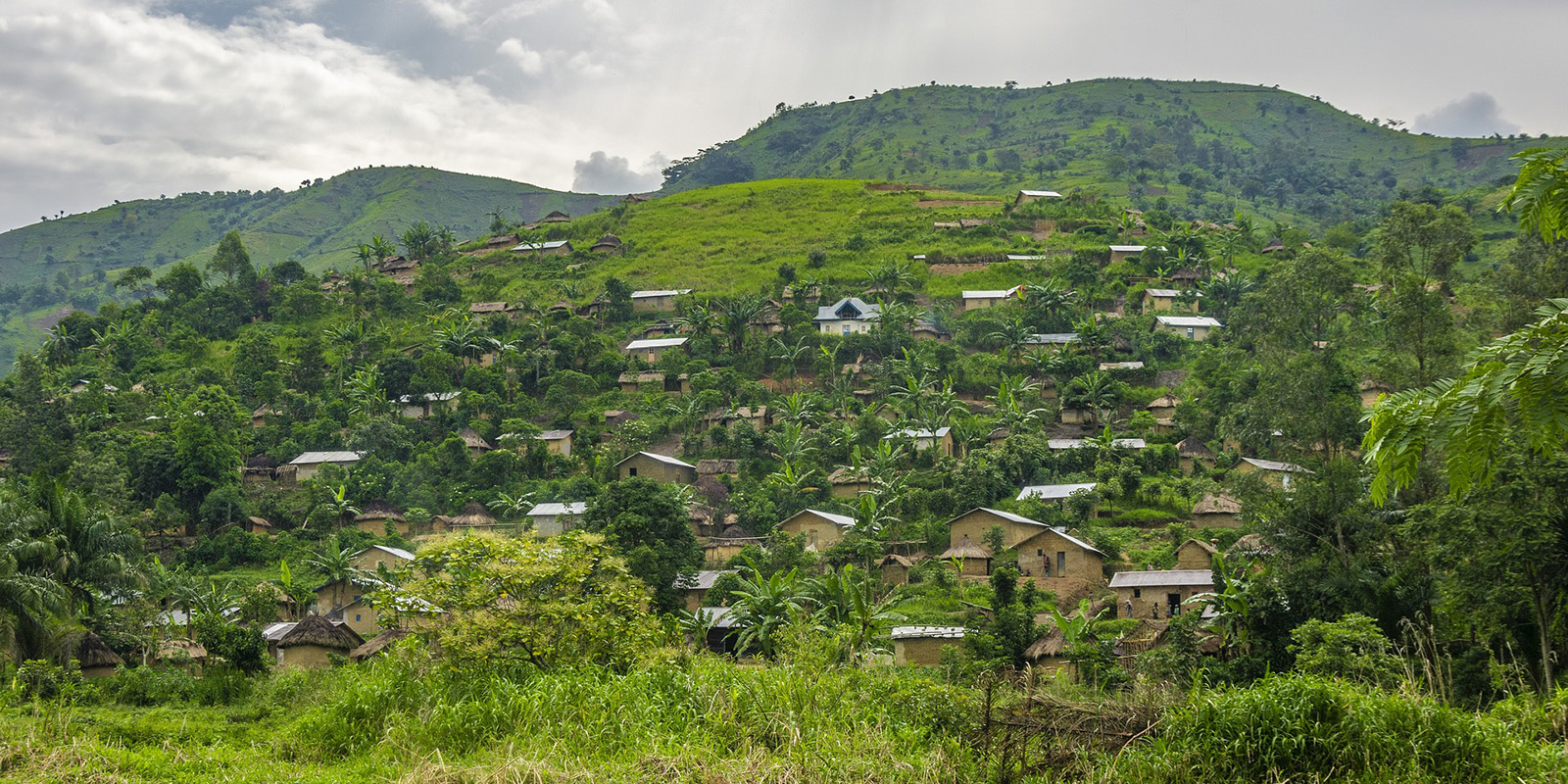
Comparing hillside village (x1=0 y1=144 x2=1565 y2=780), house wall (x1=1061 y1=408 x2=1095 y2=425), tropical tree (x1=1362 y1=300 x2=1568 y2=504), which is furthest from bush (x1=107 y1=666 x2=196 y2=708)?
house wall (x1=1061 y1=408 x2=1095 y2=425)

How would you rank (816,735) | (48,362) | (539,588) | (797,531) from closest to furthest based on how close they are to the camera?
(816,735) → (539,588) → (797,531) → (48,362)

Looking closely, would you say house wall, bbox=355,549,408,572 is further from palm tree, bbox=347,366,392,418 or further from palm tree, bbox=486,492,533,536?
palm tree, bbox=347,366,392,418

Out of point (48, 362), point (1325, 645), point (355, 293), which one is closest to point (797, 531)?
point (1325, 645)

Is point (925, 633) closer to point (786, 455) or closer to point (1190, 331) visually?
point (786, 455)

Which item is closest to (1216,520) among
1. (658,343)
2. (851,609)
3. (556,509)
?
(851,609)

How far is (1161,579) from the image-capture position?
35688 millimetres

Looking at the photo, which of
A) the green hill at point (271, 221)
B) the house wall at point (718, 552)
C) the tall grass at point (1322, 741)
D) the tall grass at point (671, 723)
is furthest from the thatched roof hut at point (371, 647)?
the green hill at point (271, 221)

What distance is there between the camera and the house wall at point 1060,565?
3800 centimetres

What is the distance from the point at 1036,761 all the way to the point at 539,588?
40.4 feet

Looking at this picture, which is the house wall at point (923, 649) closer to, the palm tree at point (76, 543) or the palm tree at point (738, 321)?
the palm tree at point (76, 543)

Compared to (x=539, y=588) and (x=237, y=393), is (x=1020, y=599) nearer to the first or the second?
(x=539, y=588)

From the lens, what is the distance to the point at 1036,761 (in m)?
11.9

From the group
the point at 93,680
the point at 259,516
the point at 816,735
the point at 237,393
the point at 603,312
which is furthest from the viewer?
the point at 603,312

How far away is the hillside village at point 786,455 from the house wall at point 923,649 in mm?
110
